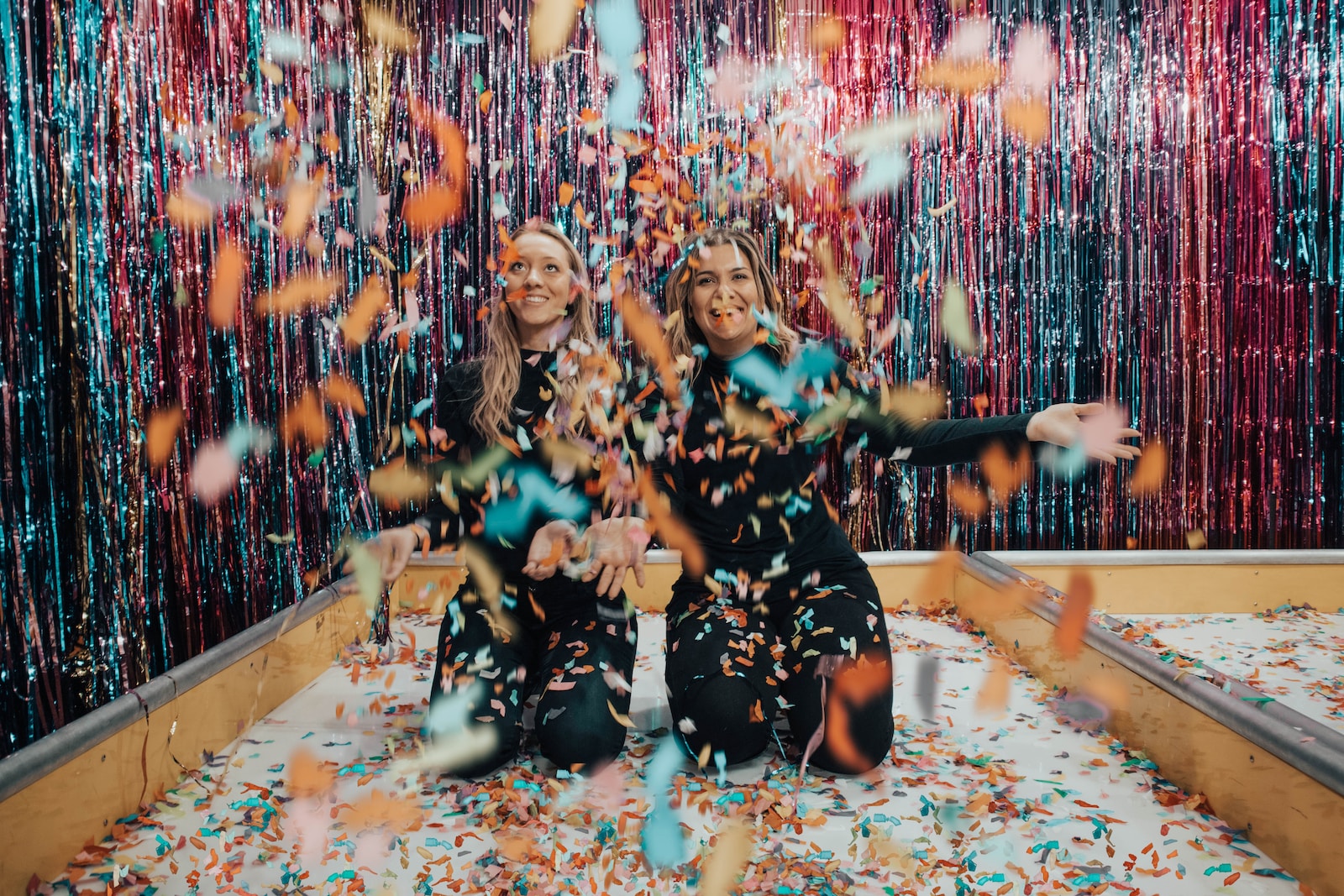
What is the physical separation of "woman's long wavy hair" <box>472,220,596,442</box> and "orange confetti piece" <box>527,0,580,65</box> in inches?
35.5

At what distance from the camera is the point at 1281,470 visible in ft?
7.63

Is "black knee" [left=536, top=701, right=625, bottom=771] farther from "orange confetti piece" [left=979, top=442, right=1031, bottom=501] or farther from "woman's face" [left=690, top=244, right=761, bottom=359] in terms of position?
"orange confetti piece" [left=979, top=442, right=1031, bottom=501]

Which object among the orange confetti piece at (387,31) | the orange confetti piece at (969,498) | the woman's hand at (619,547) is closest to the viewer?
the woman's hand at (619,547)

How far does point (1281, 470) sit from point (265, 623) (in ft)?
8.29

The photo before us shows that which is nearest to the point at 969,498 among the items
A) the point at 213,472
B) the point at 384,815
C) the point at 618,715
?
the point at 618,715

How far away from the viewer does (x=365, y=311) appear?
2.15 m

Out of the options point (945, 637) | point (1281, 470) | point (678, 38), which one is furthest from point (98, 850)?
point (1281, 470)

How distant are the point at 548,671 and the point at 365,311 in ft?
3.82

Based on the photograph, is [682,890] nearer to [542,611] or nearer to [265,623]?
[542,611]

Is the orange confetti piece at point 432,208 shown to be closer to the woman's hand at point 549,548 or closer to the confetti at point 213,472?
the confetti at point 213,472

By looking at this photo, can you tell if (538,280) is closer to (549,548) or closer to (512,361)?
(512,361)

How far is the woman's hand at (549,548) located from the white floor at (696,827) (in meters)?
0.32

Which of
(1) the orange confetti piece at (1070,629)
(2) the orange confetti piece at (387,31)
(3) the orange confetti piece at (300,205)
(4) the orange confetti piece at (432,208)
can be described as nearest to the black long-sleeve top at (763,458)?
(1) the orange confetti piece at (1070,629)

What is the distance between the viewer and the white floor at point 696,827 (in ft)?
3.31
